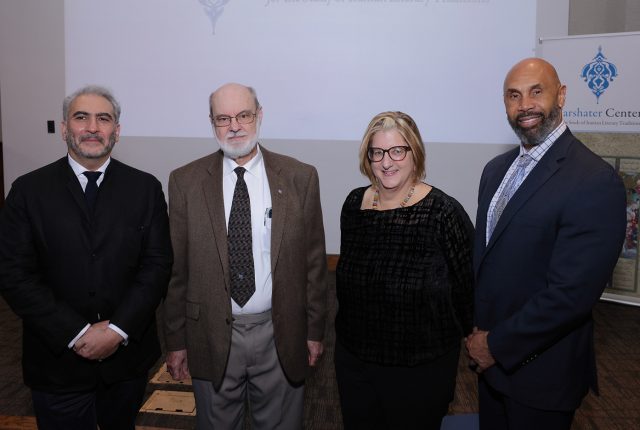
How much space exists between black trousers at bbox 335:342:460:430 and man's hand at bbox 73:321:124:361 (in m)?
0.77

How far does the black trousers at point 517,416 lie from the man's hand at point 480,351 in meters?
0.13

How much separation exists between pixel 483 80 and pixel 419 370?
3211 millimetres

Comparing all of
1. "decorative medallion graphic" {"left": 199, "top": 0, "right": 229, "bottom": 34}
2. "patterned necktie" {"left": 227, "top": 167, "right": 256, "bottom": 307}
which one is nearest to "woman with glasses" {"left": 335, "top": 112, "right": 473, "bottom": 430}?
"patterned necktie" {"left": 227, "top": 167, "right": 256, "bottom": 307}

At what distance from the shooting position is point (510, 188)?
1.80 m

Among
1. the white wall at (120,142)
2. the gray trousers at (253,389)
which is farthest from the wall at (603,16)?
the gray trousers at (253,389)

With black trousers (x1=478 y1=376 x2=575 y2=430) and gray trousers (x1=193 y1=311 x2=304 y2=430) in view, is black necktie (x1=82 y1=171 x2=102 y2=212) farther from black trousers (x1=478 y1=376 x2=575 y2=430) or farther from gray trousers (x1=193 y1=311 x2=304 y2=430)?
black trousers (x1=478 y1=376 x2=575 y2=430)

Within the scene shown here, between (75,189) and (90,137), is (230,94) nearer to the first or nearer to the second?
(90,137)

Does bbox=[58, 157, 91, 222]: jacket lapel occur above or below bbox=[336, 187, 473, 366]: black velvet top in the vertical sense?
above

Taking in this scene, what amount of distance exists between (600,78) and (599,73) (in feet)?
0.12

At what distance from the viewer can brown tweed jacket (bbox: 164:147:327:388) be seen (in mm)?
1854

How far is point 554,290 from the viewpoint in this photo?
156 centimetres

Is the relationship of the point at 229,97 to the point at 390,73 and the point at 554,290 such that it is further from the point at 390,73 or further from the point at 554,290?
the point at 390,73

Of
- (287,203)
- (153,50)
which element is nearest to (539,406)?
(287,203)

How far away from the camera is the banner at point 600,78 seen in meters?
3.91
